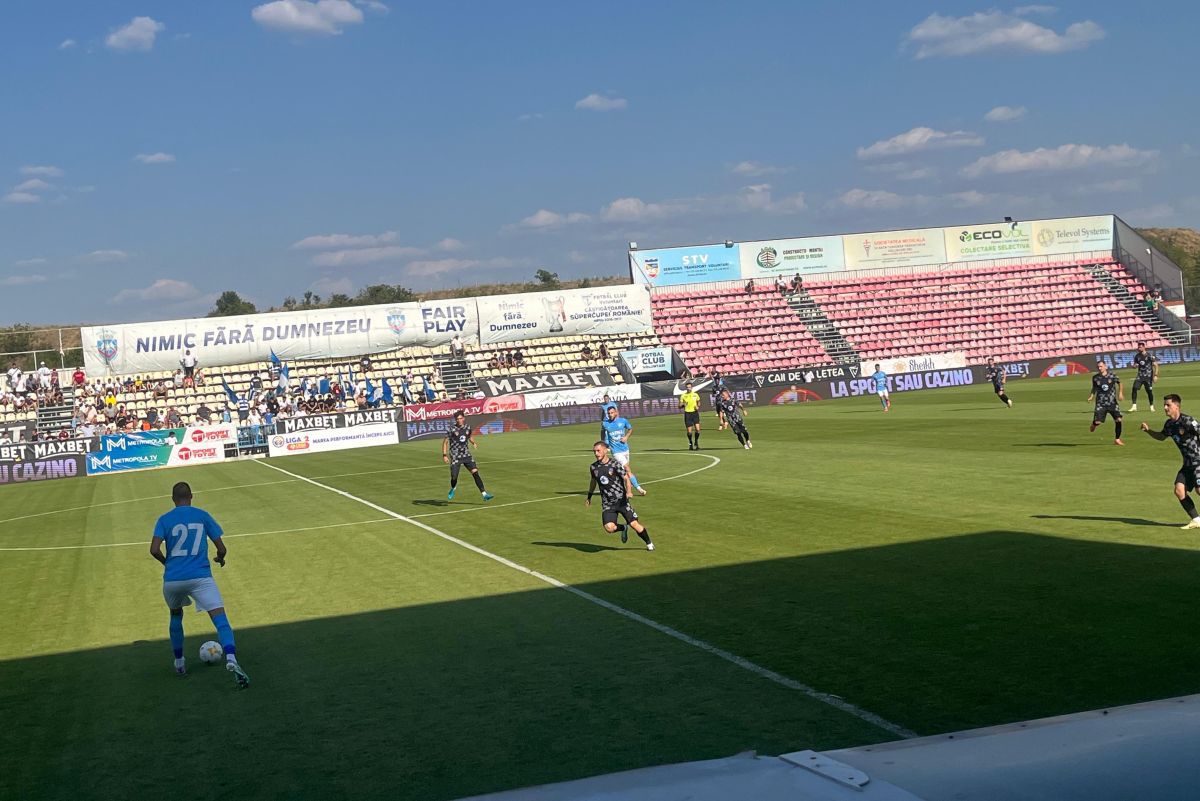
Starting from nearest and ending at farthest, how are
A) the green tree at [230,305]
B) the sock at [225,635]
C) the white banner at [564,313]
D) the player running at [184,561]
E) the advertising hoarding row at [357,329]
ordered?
the sock at [225,635], the player running at [184,561], the advertising hoarding row at [357,329], the white banner at [564,313], the green tree at [230,305]

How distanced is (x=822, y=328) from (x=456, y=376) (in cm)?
2598

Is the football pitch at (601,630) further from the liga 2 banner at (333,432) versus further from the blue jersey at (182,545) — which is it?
the liga 2 banner at (333,432)

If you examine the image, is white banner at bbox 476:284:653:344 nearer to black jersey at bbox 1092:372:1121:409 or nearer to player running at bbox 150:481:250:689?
black jersey at bbox 1092:372:1121:409

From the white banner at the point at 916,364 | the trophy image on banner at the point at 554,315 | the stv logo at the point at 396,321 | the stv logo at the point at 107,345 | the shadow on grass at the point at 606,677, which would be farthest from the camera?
the trophy image on banner at the point at 554,315

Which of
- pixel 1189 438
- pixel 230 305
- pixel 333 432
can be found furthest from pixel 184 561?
pixel 230 305

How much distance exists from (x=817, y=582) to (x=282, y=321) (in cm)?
6159

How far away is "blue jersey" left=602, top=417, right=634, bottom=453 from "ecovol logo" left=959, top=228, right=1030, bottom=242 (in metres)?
67.0

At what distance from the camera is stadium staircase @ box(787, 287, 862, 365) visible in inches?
2869

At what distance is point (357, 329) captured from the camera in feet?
232

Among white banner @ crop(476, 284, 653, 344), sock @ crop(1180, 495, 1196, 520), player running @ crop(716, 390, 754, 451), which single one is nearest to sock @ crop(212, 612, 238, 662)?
sock @ crop(1180, 495, 1196, 520)

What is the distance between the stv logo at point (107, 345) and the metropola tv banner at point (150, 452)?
59.3 feet

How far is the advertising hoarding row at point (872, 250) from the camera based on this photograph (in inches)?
3120

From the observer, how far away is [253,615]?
14.2m

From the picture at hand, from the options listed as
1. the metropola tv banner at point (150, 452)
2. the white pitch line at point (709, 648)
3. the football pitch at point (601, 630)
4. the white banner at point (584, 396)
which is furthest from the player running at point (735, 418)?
the metropola tv banner at point (150, 452)
